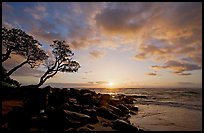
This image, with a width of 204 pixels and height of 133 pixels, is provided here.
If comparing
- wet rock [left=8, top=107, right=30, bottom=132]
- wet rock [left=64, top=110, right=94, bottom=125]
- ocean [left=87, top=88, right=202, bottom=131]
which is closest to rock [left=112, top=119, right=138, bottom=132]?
wet rock [left=64, top=110, right=94, bottom=125]

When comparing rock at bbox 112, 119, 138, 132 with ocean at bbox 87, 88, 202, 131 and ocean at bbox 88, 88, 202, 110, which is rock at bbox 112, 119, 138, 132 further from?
ocean at bbox 88, 88, 202, 110

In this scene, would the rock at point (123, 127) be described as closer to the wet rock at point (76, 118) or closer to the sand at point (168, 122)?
the wet rock at point (76, 118)

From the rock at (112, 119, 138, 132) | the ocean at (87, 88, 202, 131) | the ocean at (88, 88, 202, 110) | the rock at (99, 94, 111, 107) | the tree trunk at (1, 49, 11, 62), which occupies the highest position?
the tree trunk at (1, 49, 11, 62)

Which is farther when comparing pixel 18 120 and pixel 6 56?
pixel 6 56

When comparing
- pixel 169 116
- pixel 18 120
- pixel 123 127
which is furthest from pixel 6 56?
pixel 169 116

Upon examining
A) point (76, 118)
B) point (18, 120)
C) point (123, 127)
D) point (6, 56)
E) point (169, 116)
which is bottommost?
point (169, 116)

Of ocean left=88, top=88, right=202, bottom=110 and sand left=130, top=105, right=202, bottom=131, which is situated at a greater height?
sand left=130, top=105, right=202, bottom=131

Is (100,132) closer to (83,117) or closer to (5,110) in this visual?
(83,117)

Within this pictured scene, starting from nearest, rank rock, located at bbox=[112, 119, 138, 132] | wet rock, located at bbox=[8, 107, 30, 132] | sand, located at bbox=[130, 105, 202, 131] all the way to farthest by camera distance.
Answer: wet rock, located at bbox=[8, 107, 30, 132], rock, located at bbox=[112, 119, 138, 132], sand, located at bbox=[130, 105, 202, 131]

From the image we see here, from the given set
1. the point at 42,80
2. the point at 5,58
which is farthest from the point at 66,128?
the point at 42,80

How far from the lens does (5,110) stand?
10.3 metres

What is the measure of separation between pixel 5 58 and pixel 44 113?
11850mm

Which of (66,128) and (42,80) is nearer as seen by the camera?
(66,128)

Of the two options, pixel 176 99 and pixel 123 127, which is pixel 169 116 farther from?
pixel 176 99
